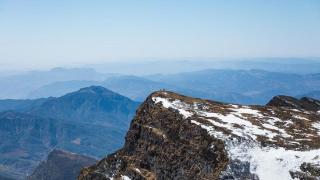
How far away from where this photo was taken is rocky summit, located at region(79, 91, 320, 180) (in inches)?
1897

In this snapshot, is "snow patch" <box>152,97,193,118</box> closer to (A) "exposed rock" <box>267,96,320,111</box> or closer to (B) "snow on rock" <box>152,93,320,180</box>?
(B) "snow on rock" <box>152,93,320,180</box>

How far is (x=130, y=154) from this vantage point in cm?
6184

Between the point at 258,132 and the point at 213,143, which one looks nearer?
the point at 213,143

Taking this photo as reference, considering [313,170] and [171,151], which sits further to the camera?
[171,151]

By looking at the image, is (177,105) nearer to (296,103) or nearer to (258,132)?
(258,132)

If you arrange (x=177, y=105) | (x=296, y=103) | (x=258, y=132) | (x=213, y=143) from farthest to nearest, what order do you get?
(x=296, y=103) < (x=177, y=105) < (x=258, y=132) < (x=213, y=143)

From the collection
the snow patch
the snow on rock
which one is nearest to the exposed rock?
the snow on rock

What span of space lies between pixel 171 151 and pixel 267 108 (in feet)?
66.6

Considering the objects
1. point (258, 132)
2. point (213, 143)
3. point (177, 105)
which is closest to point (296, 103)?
point (177, 105)

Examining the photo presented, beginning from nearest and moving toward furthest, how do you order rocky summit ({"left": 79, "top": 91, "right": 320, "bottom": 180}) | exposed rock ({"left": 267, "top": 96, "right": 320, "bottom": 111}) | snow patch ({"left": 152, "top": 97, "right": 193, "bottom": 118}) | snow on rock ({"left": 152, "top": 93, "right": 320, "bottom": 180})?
rocky summit ({"left": 79, "top": 91, "right": 320, "bottom": 180}) → snow on rock ({"left": 152, "top": 93, "right": 320, "bottom": 180}) → snow patch ({"left": 152, "top": 97, "right": 193, "bottom": 118}) → exposed rock ({"left": 267, "top": 96, "right": 320, "bottom": 111})

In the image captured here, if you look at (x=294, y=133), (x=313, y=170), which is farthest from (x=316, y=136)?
(x=313, y=170)

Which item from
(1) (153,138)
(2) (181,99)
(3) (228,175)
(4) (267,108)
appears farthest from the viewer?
(4) (267,108)

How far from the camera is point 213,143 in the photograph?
51.4m

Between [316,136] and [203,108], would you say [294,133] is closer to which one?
[316,136]
